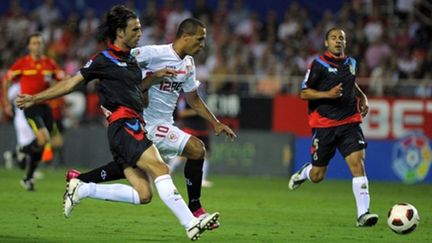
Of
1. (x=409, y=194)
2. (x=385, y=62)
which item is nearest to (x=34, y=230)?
(x=409, y=194)

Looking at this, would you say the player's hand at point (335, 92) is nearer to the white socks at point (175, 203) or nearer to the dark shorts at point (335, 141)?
the dark shorts at point (335, 141)

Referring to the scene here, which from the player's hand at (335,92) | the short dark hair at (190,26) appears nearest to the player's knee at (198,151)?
the short dark hair at (190,26)

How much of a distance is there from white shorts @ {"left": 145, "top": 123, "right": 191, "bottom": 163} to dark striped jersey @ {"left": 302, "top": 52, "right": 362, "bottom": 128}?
8.37 ft

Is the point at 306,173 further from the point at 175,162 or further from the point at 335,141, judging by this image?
the point at 175,162

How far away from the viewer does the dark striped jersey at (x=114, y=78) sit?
10461 mm

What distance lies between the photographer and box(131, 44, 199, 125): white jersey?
11766 millimetres

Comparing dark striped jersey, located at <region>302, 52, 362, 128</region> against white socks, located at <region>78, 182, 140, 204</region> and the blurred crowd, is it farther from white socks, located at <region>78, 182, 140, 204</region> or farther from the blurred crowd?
the blurred crowd

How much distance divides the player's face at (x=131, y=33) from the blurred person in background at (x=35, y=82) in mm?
7350

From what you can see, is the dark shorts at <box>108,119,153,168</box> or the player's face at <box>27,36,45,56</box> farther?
the player's face at <box>27,36,45,56</box>

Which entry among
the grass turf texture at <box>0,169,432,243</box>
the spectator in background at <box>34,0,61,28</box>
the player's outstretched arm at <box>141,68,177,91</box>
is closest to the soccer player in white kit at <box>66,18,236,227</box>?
the player's outstretched arm at <box>141,68,177,91</box>

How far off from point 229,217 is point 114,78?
374 cm

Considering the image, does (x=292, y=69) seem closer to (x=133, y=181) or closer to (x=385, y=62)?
(x=385, y=62)

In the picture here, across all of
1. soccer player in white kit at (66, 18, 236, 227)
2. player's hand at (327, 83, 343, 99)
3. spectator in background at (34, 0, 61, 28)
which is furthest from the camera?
spectator in background at (34, 0, 61, 28)

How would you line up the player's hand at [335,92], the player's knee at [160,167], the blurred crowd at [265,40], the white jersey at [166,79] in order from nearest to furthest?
the player's knee at [160,167], the white jersey at [166,79], the player's hand at [335,92], the blurred crowd at [265,40]
